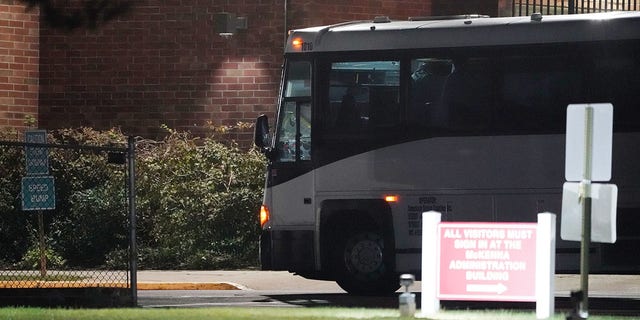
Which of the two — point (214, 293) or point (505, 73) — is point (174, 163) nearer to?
point (214, 293)

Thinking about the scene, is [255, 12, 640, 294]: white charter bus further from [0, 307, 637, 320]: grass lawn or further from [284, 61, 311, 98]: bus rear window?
[0, 307, 637, 320]: grass lawn

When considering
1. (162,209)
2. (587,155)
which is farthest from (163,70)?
(587,155)

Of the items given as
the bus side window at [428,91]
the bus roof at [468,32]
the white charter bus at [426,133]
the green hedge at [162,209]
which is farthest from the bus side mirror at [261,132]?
the green hedge at [162,209]

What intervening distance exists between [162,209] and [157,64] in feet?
16.2

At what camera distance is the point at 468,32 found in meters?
20.7

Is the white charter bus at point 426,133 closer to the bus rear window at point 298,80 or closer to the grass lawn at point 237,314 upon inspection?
the bus rear window at point 298,80

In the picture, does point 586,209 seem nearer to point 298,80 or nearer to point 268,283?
point 298,80

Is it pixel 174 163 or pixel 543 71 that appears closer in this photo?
pixel 543 71

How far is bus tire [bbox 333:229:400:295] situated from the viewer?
20734 millimetres

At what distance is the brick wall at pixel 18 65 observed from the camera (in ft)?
102

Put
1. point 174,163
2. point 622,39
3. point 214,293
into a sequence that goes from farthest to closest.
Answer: point 174,163 → point 214,293 → point 622,39

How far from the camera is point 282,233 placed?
21.1 meters

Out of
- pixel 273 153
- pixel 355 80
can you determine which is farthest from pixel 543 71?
pixel 273 153

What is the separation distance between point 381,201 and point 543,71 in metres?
2.72
